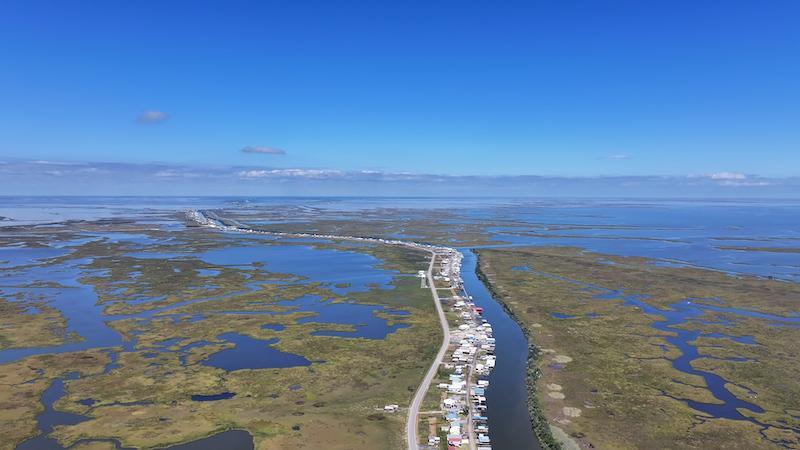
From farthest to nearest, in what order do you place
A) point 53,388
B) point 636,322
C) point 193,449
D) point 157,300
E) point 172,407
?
point 157,300
point 636,322
point 53,388
point 172,407
point 193,449

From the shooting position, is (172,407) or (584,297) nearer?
(172,407)

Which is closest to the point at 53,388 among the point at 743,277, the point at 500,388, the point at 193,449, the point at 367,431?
the point at 193,449

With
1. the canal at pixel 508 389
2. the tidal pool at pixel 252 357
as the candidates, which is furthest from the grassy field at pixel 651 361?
the tidal pool at pixel 252 357

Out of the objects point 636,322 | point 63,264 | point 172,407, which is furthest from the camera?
point 63,264

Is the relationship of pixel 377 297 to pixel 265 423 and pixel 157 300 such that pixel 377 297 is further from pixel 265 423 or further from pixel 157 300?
pixel 265 423

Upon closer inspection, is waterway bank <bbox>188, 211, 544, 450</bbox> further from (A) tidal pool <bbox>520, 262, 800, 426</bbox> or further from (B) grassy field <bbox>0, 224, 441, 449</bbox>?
(A) tidal pool <bbox>520, 262, 800, 426</bbox>

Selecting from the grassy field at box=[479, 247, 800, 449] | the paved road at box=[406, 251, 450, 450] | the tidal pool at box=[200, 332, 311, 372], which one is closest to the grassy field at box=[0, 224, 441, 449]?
the paved road at box=[406, 251, 450, 450]
